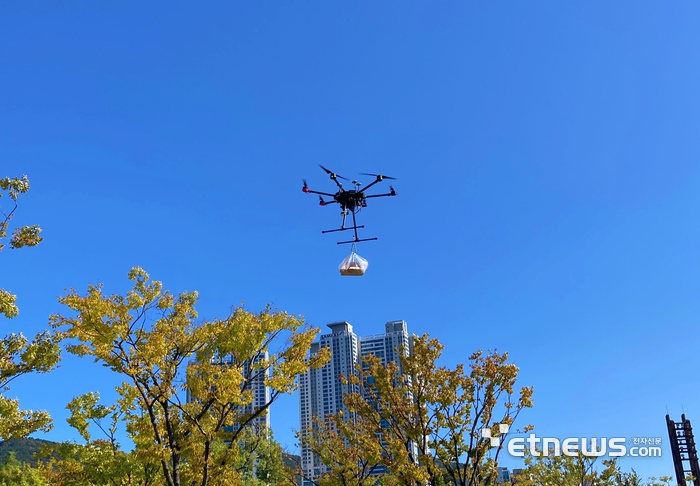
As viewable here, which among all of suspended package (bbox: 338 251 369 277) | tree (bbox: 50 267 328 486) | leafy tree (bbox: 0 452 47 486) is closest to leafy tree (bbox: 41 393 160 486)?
tree (bbox: 50 267 328 486)

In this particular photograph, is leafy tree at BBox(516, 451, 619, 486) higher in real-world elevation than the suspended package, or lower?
lower

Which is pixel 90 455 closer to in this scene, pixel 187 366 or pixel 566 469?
pixel 187 366

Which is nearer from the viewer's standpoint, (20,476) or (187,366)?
(187,366)

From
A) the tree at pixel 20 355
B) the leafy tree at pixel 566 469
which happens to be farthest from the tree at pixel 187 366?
the leafy tree at pixel 566 469

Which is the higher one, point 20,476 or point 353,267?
point 353,267

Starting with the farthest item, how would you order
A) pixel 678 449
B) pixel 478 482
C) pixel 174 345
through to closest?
pixel 678 449 < pixel 478 482 < pixel 174 345

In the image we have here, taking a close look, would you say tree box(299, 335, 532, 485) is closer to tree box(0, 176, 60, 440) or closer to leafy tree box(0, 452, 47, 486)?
tree box(0, 176, 60, 440)

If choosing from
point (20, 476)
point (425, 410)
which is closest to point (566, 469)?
point (425, 410)

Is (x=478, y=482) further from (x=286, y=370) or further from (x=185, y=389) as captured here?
(x=185, y=389)

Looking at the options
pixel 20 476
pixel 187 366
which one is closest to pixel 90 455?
pixel 187 366

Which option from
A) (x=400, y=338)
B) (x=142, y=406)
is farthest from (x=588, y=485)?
(x=400, y=338)

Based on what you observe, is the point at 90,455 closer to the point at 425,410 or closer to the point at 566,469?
the point at 425,410
